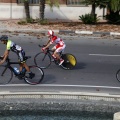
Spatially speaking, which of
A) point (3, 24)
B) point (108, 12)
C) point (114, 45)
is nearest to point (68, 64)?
point (114, 45)

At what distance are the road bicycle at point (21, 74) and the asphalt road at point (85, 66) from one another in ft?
0.59

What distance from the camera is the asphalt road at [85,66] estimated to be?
13.3 meters

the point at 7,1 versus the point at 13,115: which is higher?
the point at 7,1

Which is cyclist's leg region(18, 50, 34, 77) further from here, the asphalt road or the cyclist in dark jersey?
the asphalt road

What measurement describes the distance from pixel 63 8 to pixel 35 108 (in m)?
21.2

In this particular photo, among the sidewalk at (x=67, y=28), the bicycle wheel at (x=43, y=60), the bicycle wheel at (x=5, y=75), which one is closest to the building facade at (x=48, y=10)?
the sidewalk at (x=67, y=28)

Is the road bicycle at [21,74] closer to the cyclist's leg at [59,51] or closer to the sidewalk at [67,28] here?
the cyclist's leg at [59,51]

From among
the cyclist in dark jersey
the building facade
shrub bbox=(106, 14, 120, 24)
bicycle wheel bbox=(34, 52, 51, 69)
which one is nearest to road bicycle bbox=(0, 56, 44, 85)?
the cyclist in dark jersey

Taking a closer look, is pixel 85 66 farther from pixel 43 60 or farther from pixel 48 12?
pixel 48 12

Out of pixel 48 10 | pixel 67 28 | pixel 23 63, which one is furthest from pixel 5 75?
pixel 48 10

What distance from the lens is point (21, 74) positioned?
13211 millimetres

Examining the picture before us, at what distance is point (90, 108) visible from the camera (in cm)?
1035

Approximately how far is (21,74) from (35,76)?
41cm

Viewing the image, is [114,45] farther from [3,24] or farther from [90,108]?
[90,108]
